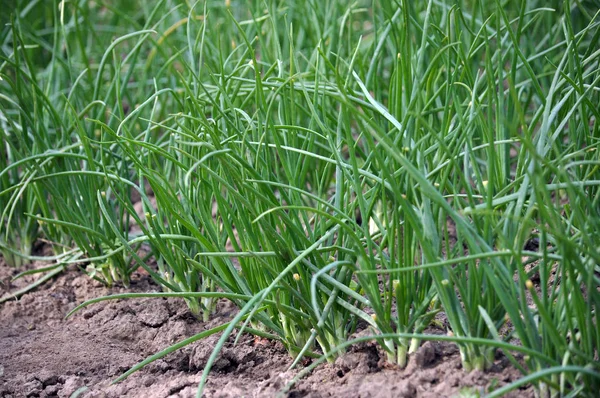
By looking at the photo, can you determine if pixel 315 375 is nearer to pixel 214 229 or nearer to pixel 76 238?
pixel 214 229

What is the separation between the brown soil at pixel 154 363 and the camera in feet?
4.66

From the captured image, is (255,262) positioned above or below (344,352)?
above

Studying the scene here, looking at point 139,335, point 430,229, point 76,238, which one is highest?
point 430,229

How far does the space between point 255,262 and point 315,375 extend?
0.96 feet

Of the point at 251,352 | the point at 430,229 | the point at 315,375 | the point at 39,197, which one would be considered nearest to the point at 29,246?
the point at 39,197

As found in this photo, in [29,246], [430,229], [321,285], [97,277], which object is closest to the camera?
[430,229]

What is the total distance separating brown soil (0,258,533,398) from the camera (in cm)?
142

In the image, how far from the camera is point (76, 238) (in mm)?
2066

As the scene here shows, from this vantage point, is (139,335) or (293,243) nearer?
(293,243)

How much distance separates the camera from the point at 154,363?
5.60 feet

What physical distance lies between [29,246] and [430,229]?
1.48m

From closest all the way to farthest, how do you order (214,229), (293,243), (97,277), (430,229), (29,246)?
(430,229), (293,243), (214,229), (97,277), (29,246)

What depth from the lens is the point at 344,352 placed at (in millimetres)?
1570

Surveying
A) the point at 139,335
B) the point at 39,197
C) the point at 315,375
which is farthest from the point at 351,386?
the point at 39,197
